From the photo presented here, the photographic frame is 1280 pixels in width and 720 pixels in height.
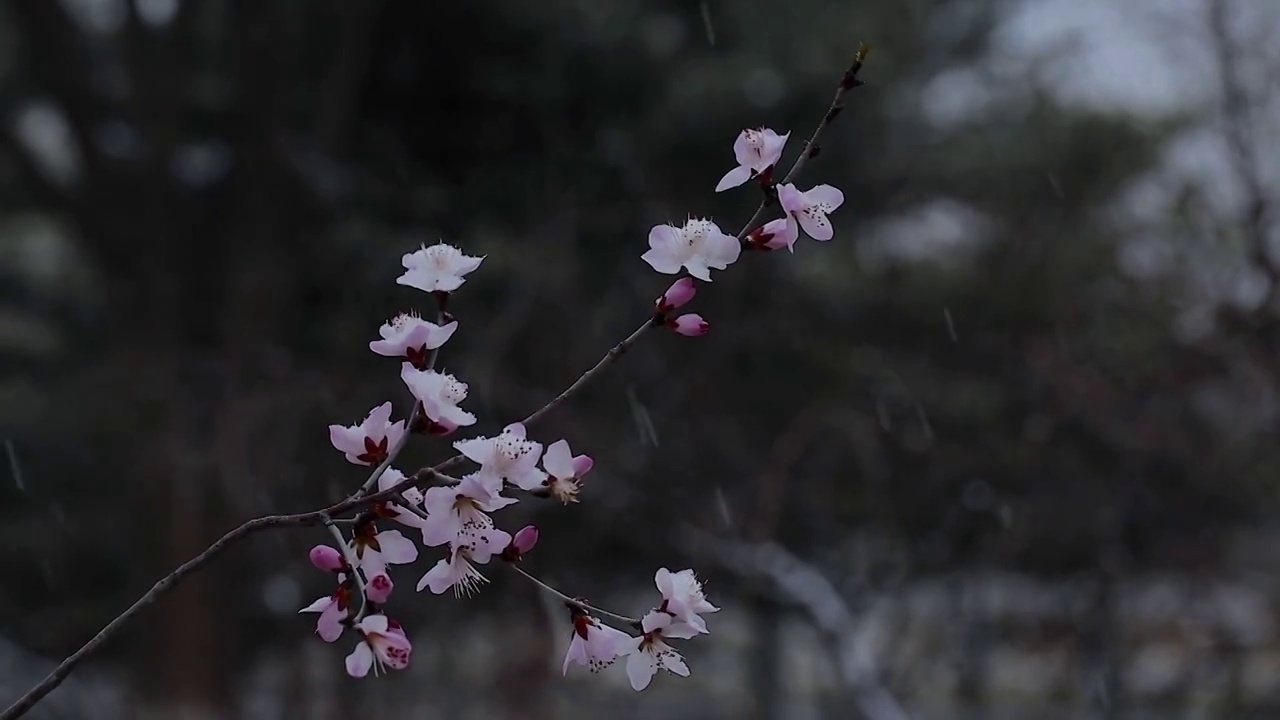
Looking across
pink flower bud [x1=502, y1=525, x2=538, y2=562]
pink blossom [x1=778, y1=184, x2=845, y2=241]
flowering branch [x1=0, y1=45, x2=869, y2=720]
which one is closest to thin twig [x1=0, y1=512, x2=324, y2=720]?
flowering branch [x1=0, y1=45, x2=869, y2=720]

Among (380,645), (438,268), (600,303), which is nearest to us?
(380,645)

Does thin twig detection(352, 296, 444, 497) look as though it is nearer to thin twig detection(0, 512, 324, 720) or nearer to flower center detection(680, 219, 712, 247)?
thin twig detection(0, 512, 324, 720)

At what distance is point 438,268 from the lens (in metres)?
0.69

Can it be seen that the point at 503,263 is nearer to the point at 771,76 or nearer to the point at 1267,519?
the point at 771,76

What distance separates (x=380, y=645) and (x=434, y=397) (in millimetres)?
122

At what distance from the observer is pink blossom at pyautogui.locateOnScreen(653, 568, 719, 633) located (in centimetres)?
67

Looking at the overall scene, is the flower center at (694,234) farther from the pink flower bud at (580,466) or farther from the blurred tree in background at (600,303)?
the blurred tree in background at (600,303)

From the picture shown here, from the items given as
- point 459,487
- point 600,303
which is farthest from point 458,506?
point 600,303

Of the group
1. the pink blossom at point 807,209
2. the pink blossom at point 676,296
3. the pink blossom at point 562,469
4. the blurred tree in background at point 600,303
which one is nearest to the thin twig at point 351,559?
the pink blossom at point 562,469

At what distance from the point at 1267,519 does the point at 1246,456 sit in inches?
36.0

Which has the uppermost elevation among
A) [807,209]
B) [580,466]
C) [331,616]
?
[807,209]

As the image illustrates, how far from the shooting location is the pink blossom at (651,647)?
0.67 metres

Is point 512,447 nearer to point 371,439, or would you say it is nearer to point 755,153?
point 371,439

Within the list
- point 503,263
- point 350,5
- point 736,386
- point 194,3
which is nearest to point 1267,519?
point 736,386
